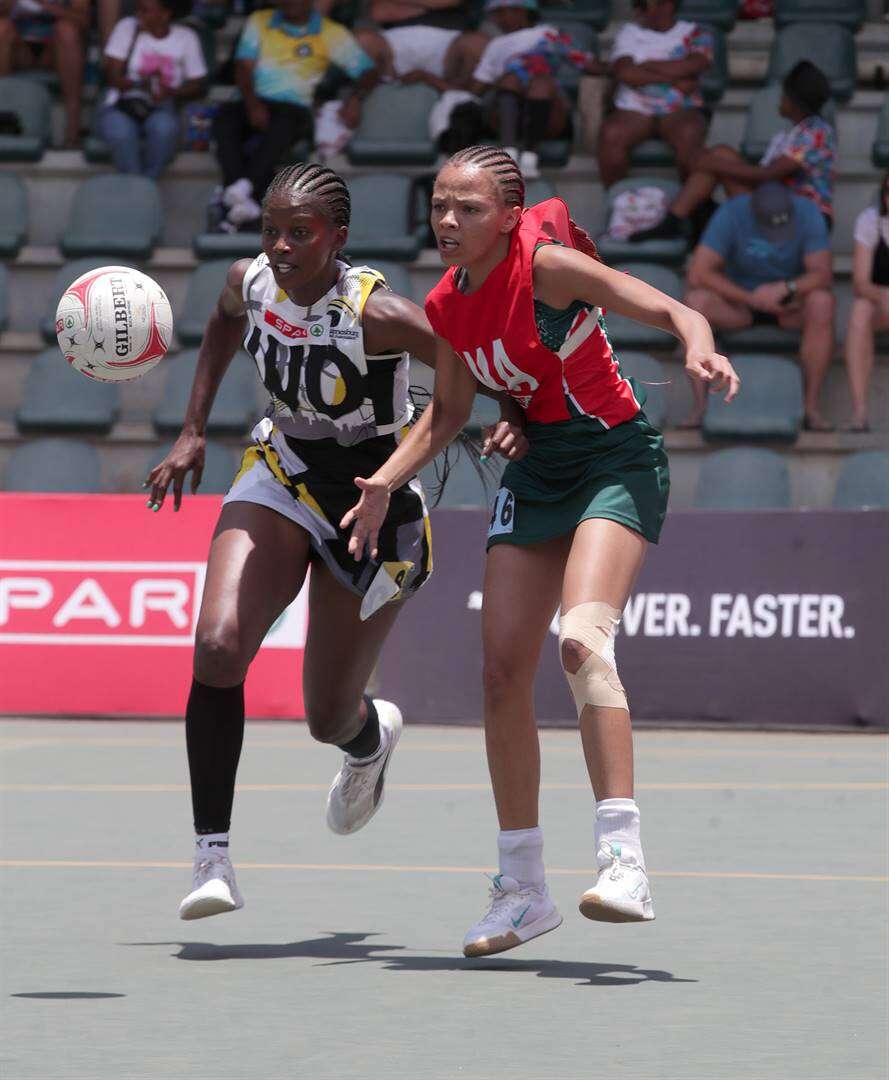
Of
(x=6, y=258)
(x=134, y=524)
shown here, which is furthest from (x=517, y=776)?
(x=6, y=258)

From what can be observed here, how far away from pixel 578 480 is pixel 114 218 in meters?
10.3

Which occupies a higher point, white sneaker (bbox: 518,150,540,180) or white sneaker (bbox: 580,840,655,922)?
white sneaker (bbox: 518,150,540,180)

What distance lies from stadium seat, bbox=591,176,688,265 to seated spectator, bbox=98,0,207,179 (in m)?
3.26

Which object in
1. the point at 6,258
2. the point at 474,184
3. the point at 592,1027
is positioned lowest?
the point at 592,1027

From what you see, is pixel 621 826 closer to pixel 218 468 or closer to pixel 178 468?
pixel 178 468

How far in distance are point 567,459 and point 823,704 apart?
5835 millimetres

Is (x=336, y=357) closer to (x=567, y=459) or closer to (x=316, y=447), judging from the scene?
(x=316, y=447)

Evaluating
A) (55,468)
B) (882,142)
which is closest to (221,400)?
(55,468)

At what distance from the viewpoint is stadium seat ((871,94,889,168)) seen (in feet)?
48.2

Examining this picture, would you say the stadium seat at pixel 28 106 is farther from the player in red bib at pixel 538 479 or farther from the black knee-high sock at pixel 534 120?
the player in red bib at pixel 538 479

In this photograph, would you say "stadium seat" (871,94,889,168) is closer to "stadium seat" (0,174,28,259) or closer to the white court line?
"stadium seat" (0,174,28,259)

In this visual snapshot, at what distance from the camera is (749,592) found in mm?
10930

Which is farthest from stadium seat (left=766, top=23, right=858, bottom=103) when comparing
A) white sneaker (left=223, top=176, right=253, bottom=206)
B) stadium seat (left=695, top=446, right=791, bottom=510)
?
white sneaker (left=223, top=176, right=253, bottom=206)

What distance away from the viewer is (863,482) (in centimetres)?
1259
